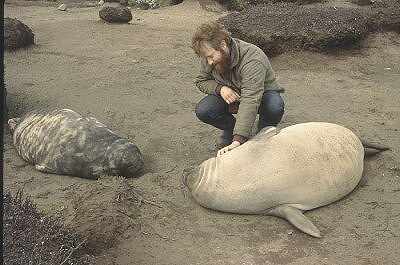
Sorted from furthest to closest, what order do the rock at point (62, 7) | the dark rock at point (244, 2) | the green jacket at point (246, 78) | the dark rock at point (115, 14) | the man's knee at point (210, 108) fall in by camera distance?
the rock at point (62, 7)
the dark rock at point (244, 2)
the dark rock at point (115, 14)
the man's knee at point (210, 108)
the green jacket at point (246, 78)

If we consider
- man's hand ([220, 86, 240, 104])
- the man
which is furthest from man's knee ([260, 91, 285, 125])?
man's hand ([220, 86, 240, 104])

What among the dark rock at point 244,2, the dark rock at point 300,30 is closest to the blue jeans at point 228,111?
the dark rock at point 300,30

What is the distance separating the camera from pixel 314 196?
3.49 metres

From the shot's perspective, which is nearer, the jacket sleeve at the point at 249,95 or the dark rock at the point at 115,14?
the jacket sleeve at the point at 249,95

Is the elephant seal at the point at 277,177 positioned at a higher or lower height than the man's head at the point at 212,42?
lower

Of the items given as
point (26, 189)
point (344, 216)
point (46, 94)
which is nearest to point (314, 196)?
point (344, 216)

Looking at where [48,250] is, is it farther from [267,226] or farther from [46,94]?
[46,94]

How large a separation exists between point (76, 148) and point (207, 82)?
1.09 metres

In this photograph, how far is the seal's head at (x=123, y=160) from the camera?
12.9ft

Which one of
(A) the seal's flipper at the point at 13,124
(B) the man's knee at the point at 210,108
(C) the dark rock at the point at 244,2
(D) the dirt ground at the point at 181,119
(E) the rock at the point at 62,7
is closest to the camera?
(D) the dirt ground at the point at 181,119

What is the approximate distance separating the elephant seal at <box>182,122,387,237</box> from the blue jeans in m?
0.42

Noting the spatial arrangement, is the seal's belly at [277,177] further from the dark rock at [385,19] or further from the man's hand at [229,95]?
the dark rock at [385,19]

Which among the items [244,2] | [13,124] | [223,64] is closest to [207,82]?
[223,64]

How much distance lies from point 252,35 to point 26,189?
12.8 feet
